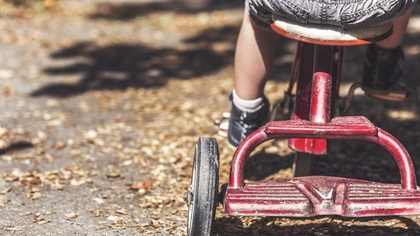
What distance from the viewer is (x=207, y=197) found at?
2.72 m

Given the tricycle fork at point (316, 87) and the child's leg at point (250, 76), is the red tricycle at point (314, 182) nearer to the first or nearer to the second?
the tricycle fork at point (316, 87)

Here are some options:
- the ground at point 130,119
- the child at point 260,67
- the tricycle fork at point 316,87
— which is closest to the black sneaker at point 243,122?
the child at point 260,67

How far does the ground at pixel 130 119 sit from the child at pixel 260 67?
0.41 meters

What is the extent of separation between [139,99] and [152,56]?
3.53 ft

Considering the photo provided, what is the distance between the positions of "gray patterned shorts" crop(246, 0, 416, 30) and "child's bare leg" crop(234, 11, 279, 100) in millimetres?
418

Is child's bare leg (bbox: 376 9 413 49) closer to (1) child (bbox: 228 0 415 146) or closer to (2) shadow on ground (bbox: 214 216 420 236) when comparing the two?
(1) child (bbox: 228 0 415 146)

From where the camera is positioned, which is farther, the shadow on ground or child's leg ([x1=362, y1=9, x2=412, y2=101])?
child's leg ([x1=362, y1=9, x2=412, y2=101])

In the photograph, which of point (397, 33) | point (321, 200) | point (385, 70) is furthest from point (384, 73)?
point (321, 200)

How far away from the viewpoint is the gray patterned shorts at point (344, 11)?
2752 millimetres

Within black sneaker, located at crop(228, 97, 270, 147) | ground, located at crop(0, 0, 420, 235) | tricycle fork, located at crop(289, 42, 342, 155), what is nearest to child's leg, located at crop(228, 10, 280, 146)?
black sneaker, located at crop(228, 97, 270, 147)

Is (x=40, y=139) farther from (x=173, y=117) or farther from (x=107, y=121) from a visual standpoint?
(x=173, y=117)

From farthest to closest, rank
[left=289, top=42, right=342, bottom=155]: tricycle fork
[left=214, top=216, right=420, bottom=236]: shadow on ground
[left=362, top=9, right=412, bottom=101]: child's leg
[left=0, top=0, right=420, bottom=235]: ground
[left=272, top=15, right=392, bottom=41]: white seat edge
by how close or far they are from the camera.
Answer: [left=362, top=9, right=412, bottom=101]: child's leg → [left=0, top=0, right=420, bottom=235]: ground → [left=214, top=216, right=420, bottom=236]: shadow on ground → [left=289, top=42, right=342, bottom=155]: tricycle fork → [left=272, top=15, right=392, bottom=41]: white seat edge

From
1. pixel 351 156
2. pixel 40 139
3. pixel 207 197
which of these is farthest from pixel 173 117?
pixel 207 197

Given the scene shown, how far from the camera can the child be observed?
327 centimetres
